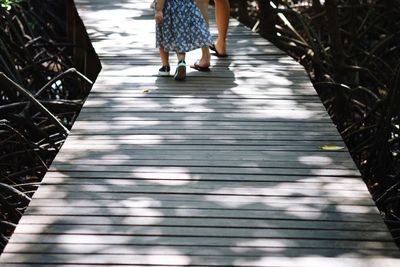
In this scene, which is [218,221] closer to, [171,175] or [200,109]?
[171,175]

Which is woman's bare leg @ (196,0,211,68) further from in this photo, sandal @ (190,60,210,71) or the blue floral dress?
the blue floral dress

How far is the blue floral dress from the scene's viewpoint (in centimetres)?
499

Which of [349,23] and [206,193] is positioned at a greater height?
[206,193]

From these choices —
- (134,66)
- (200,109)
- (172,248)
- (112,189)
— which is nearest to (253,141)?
(200,109)

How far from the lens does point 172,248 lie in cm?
286

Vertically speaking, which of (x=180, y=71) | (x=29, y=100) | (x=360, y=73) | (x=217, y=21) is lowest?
(x=360, y=73)

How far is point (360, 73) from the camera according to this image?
25.6 feet

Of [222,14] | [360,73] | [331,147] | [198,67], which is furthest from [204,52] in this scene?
[360,73]

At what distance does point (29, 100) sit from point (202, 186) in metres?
1.93

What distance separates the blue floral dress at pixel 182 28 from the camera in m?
4.99

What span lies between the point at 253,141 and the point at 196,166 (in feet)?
1.51

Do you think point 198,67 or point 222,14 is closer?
point 198,67

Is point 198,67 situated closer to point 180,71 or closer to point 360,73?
point 180,71

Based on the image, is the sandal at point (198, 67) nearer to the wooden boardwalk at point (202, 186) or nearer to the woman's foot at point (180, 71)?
the wooden boardwalk at point (202, 186)
